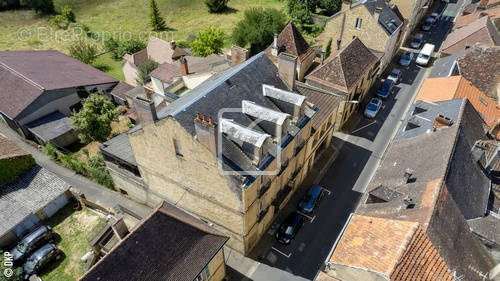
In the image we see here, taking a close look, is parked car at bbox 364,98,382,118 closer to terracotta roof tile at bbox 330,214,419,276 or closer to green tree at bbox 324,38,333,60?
green tree at bbox 324,38,333,60

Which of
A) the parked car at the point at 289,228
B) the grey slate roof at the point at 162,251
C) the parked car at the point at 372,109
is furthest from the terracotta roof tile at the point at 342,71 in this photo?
the grey slate roof at the point at 162,251

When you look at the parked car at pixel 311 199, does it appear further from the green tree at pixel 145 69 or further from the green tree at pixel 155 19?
the green tree at pixel 155 19

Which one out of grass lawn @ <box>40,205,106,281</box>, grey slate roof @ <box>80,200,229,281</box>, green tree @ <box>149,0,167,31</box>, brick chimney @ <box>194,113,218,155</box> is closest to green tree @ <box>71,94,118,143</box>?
grass lawn @ <box>40,205,106,281</box>

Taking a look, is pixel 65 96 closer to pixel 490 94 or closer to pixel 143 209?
pixel 143 209

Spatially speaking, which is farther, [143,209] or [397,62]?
[397,62]

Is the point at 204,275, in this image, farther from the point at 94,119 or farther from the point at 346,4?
the point at 346,4

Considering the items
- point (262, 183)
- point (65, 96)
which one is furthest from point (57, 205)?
point (262, 183)
